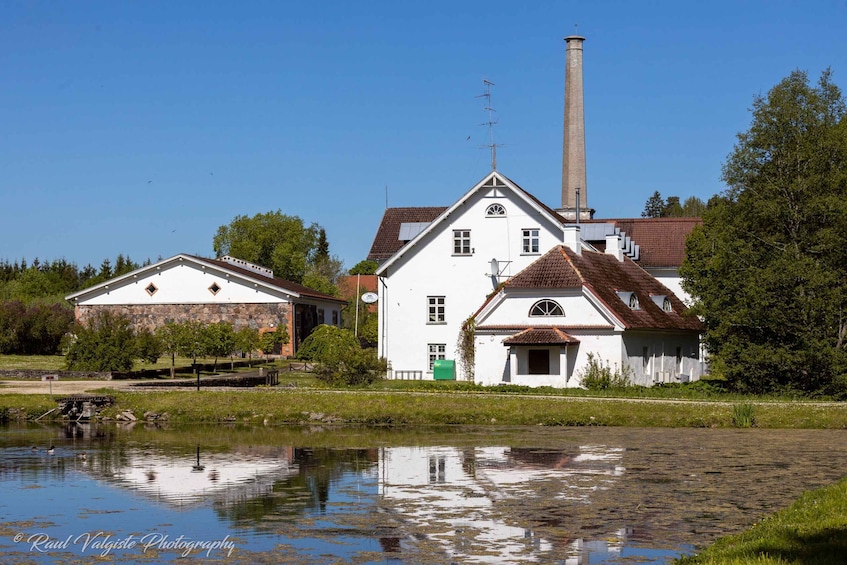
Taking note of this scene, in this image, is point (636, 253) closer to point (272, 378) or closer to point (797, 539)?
point (272, 378)

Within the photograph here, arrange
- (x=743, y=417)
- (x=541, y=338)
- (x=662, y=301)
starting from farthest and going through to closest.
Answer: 1. (x=662, y=301)
2. (x=541, y=338)
3. (x=743, y=417)

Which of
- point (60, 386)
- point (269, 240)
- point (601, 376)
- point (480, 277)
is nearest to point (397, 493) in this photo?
point (601, 376)

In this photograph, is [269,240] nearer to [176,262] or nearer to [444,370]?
[176,262]

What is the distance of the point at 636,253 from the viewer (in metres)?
58.2

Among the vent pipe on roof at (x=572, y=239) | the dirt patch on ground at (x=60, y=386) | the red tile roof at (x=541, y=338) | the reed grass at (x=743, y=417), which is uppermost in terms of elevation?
the vent pipe on roof at (x=572, y=239)

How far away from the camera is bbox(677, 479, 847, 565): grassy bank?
11.5 metres

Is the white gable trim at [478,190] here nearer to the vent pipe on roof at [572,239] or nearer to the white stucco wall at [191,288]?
the vent pipe on roof at [572,239]

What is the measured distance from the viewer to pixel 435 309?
50562 millimetres

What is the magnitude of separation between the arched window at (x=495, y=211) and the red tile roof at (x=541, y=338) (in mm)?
8193

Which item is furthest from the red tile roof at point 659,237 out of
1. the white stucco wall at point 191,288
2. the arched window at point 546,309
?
the white stucco wall at point 191,288

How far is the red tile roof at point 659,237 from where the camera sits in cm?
5850

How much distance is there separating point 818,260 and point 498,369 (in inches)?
499

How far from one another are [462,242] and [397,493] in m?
31.1

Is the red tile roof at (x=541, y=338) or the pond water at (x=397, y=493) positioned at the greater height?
the red tile roof at (x=541, y=338)
